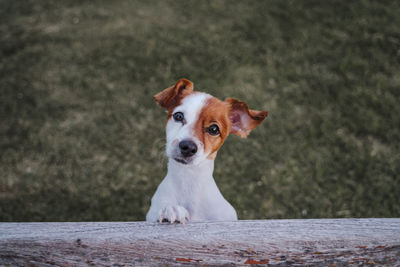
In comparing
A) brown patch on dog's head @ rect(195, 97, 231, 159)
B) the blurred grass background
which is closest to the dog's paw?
brown patch on dog's head @ rect(195, 97, 231, 159)

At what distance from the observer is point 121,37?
695 cm

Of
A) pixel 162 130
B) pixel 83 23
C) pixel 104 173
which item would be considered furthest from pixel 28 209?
pixel 83 23

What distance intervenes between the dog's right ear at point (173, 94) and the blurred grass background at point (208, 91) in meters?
2.16

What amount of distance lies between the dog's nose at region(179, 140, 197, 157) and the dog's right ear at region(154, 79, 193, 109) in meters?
0.36

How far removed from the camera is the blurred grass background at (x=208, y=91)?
165 inches

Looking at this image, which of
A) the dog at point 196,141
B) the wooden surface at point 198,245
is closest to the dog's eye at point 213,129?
the dog at point 196,141

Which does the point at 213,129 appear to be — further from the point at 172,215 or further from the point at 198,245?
the point at 198,245

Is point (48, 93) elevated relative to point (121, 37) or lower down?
lower down

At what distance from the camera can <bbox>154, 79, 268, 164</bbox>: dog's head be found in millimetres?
1868

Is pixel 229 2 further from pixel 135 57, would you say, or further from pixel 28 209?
pixel 28 209

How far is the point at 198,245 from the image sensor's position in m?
1.64

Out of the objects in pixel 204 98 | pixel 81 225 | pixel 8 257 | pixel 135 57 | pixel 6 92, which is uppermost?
pixel 135 57

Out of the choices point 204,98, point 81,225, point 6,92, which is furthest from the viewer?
point 6,92

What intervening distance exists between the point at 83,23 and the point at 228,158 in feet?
16.1
